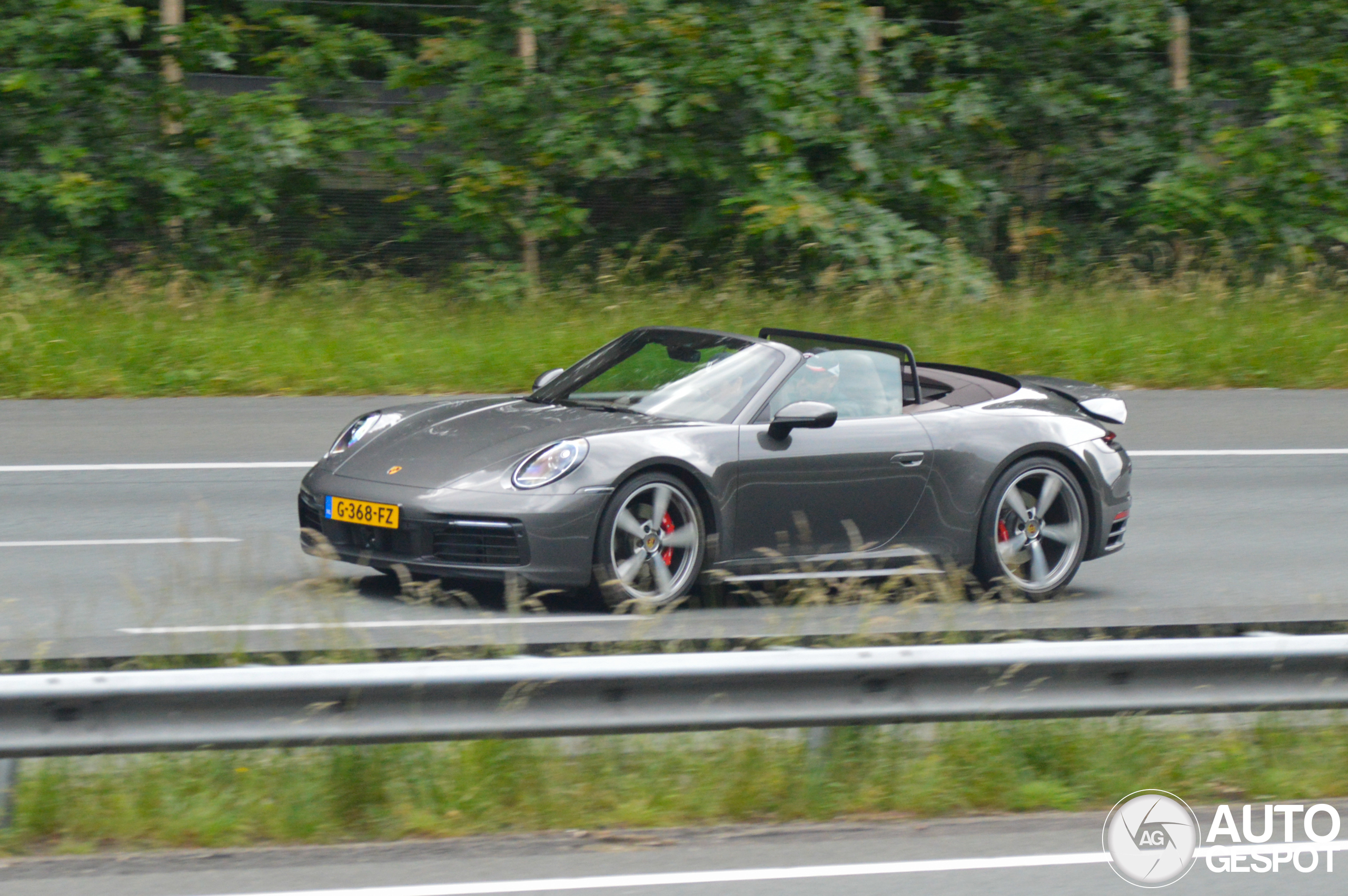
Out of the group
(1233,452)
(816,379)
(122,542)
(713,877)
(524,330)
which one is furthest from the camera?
(524,330)

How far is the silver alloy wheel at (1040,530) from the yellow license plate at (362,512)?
2.85 meters

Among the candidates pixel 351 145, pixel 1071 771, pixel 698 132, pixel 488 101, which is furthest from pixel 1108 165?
pixel 1071 771

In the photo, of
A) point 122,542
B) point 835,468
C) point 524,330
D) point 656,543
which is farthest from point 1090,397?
point 524,330

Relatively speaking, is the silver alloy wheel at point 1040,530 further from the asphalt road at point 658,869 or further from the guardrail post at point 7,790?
the guardrail post at point 7,790

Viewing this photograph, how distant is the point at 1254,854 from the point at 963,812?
838 mm

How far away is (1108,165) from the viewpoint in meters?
20.2

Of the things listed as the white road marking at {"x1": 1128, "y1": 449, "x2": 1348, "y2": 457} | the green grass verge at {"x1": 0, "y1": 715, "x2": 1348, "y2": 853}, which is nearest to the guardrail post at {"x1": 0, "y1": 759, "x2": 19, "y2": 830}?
the green grass verge at {"x1": 0, "y1": 715, "x2": 1348, "y2": 853}

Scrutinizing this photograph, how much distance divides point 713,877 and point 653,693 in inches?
21.4

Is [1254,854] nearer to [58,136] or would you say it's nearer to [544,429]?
[544,429]

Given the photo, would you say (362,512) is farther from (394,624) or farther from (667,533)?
(667,533)

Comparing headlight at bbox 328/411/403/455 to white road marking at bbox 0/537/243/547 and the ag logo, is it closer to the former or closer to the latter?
white road marking at bbox 0/537/243/547

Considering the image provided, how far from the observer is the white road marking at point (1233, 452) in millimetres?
12047

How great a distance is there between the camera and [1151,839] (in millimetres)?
4598

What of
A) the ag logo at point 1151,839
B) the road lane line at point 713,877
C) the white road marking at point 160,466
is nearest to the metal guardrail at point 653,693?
the ag logo at point 1151,839
